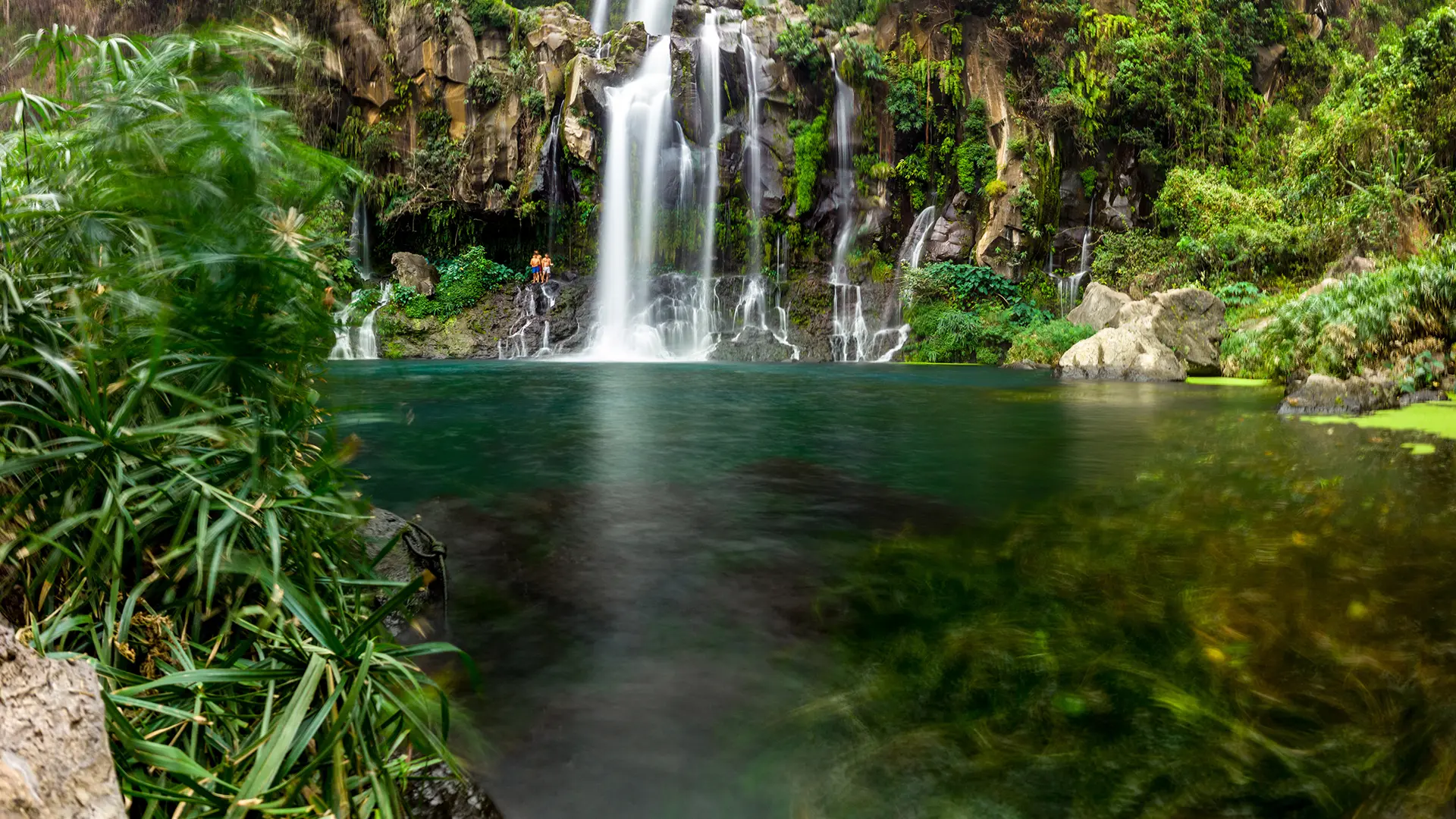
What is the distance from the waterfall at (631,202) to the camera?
21.7 m

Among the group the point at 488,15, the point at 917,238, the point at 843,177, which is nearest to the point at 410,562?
the point at 917,238

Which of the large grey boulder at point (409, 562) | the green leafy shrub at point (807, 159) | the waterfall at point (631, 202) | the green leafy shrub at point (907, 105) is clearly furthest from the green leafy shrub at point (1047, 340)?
the large grey boulder at point (409, 562)

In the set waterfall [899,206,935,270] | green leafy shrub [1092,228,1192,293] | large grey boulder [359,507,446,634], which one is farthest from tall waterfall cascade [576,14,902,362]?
large grey boulder [359,507,446,634]

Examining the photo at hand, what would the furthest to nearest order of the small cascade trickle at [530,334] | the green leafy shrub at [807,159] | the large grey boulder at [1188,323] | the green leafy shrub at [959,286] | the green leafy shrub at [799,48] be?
the green leafy shrub at [807,159], the green leafy shrub at [799,48], the small cascade trickle at [530,334], the green leafy shrub at [959,286], the large grey boulder at [1188,323]

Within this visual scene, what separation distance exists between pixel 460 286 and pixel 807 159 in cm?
1070

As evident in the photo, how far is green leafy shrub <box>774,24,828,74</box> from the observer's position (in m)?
22.0

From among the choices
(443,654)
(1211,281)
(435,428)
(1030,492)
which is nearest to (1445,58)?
(1211,281)

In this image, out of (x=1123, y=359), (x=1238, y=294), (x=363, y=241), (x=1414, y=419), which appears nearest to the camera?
(x=1414, y=419)

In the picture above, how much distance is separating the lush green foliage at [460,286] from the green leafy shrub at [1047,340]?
14.2m

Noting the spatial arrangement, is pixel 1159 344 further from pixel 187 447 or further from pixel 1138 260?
pixel 187 447

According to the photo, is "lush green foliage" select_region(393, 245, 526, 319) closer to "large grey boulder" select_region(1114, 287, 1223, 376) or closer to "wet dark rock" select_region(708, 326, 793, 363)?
"wet dark rock" select_region(708, 326, 793, 363)

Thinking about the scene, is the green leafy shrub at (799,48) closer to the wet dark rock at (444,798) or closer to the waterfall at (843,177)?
the waterfall at (843,177)

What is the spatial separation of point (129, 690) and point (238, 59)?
1.52m

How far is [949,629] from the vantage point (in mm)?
2787
